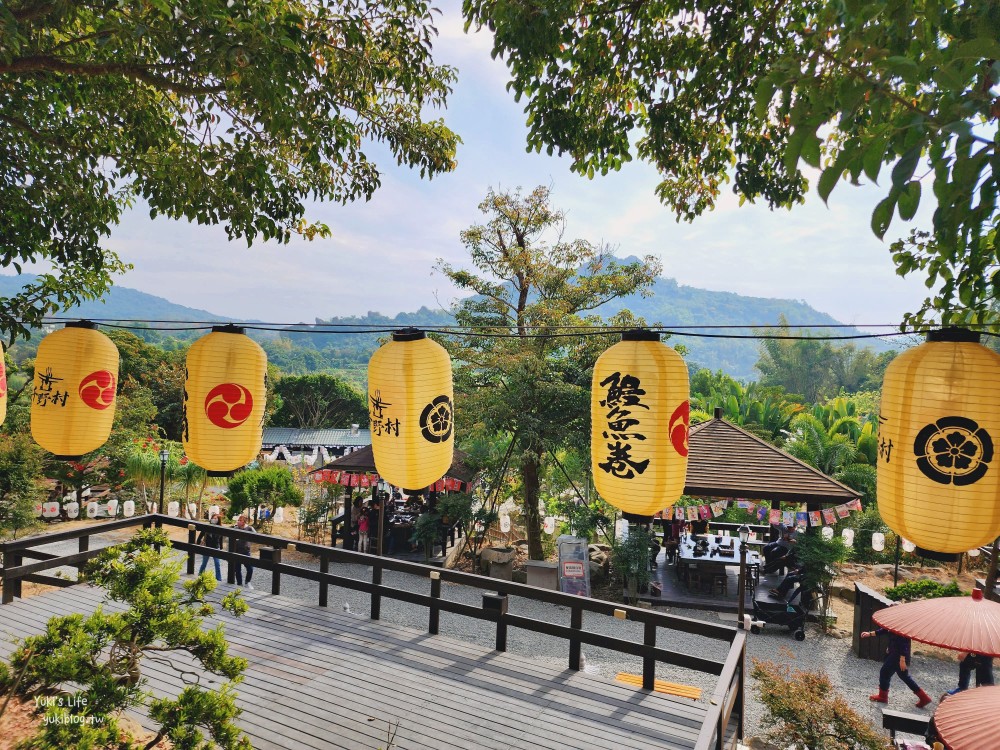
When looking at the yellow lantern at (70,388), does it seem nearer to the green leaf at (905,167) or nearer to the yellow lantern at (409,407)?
the yellow lantern at (409,407)

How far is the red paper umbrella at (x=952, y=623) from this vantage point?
6.95 m

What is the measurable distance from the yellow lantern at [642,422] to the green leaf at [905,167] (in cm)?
332

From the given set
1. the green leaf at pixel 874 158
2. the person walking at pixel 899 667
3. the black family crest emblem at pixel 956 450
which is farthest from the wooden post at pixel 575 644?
the person walking at pixel 899 667

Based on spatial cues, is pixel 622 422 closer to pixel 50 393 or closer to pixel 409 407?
pixel 409 407

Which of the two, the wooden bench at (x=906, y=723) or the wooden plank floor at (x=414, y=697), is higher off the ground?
the wooden plank floor at (x=414, y=697)

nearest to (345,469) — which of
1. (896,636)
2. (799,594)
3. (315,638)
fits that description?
(315,638)

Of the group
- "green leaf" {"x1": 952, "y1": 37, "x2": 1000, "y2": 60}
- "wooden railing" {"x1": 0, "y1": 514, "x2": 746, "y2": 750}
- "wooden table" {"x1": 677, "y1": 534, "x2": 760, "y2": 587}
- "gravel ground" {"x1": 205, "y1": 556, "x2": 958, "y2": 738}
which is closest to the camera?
"green leaf" {"x1": 952, "y1": 37, "x2": 1000, "y2": 60}

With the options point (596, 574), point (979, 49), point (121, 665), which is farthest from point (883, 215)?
point (596, 574)

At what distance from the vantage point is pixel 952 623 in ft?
24.0

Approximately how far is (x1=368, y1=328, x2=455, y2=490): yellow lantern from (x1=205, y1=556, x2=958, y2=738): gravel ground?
4.21 meters

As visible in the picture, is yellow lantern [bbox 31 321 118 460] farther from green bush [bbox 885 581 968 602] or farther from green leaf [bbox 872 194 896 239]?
green bush [bbox 885 581 968 602]

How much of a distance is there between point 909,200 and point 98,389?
7.83 metres

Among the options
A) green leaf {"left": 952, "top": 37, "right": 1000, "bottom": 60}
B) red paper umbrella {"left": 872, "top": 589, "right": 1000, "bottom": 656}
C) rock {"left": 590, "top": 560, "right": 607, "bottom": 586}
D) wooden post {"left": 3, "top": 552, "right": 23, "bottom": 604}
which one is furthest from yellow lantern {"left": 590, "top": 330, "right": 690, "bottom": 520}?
rock {"left": 590, "top": 560, "right": 607, "bottom": 586}

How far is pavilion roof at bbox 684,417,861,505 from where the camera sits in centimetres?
1182
